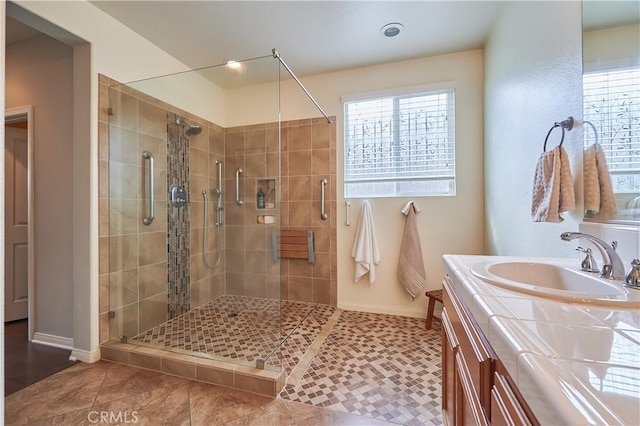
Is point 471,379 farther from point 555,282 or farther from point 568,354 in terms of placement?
point 555,282

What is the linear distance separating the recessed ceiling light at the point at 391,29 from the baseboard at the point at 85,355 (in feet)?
11.1

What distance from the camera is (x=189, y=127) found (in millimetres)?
2852

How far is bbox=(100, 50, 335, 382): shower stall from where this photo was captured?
2211 mm

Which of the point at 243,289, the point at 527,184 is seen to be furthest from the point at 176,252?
the point at 527,184

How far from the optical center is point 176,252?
2.73 metres

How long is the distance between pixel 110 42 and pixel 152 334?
238cm

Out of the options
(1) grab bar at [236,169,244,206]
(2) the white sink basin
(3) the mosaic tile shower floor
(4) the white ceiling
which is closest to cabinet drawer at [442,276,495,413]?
(2) the white sink basin

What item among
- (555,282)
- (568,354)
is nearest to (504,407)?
(568,354)

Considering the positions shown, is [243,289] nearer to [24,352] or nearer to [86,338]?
[86,338]

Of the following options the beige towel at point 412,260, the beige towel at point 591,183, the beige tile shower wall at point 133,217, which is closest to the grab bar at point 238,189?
the beige tile shower wall at point 133,217

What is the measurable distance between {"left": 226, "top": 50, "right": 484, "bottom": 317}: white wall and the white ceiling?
165 millimetres

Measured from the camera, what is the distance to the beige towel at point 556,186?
1.25m

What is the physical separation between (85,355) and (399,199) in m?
2.92

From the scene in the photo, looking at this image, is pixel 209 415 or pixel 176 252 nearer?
pixel 209 415
